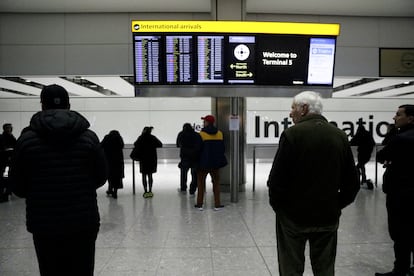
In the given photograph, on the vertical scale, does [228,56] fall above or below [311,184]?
above

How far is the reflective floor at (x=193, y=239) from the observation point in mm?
3707

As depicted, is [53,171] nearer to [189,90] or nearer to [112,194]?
[189,90]

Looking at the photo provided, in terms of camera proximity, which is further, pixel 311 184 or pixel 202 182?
pixel 202 182

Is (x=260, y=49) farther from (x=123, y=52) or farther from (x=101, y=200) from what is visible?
(x=101, y=200)

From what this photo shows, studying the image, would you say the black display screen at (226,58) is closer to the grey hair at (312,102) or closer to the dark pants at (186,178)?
the dark pants at (186,178)

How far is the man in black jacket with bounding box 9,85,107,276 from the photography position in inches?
81.4

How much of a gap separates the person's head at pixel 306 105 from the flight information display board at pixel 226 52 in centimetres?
403

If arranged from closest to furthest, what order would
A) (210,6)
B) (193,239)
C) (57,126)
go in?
(57,126) → (193,239) → (210,6)

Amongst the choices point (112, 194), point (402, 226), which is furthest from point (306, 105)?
point (112, 194)

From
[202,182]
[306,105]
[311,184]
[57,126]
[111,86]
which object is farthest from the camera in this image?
[111,86]

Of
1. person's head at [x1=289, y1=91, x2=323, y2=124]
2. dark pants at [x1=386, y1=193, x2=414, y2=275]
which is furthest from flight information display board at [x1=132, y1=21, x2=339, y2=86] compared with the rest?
person's head at [x1=289, y1=91, x2=323, y2=124]

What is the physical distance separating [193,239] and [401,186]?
2.65 metres

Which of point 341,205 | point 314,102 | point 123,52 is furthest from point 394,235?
point 123,52

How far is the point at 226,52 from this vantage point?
636 centimetres
